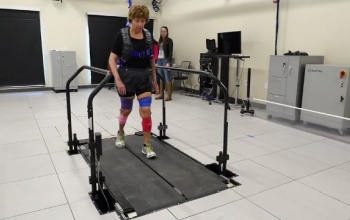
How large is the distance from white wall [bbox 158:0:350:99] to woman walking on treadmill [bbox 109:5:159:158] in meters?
3.04

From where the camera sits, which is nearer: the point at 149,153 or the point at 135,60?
the point at 135,60

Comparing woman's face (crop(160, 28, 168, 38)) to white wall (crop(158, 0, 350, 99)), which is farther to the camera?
woman's face (crop(160, 28, 168, 38))

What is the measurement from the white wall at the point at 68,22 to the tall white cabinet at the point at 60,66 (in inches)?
19.2

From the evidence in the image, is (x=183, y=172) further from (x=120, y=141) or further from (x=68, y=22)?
(x=68, y=22)

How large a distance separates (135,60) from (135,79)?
18 centimetres

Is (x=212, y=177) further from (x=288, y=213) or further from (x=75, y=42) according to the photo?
(x=75, y=42)

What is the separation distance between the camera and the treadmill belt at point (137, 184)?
2.18 m

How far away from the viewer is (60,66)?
737 centimetres

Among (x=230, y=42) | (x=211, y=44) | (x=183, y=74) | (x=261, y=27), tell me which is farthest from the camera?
(x=183, y=74)

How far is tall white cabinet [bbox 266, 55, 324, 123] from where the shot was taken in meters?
4.41

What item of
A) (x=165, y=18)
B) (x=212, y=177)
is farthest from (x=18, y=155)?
(x=165, y=18)

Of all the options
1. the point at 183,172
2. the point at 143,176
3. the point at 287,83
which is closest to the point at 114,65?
the point at 143,176

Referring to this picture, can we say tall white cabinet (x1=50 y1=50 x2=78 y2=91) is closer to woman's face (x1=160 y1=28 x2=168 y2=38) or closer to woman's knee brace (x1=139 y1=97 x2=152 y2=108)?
woman's face (x1=160 y1=28 x2=168 y2=38)

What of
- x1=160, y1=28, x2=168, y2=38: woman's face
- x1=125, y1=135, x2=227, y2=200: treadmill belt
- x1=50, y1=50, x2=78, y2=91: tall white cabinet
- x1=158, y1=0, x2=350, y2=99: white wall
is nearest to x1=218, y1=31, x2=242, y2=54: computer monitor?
x1=158, y1=0, x2=350, y2=99: white wall
